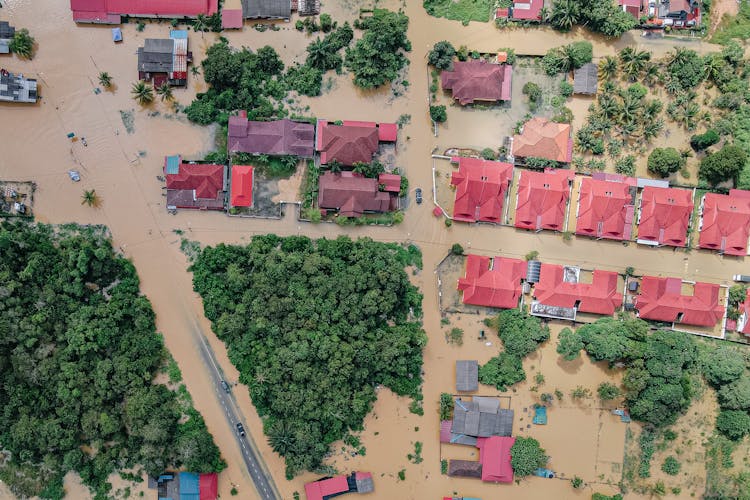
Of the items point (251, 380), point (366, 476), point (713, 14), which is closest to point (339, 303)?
point (251, 380)

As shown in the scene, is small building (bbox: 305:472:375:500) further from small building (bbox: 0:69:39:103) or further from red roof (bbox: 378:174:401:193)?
small building (bbox: 0:69:39:103)

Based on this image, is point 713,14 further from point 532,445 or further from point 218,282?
point 218,282

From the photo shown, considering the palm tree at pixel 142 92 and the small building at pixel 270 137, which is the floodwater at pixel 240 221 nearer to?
A: the palm tree at pixel 142 92

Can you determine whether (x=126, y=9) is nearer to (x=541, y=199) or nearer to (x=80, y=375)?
(x=80, y=375)

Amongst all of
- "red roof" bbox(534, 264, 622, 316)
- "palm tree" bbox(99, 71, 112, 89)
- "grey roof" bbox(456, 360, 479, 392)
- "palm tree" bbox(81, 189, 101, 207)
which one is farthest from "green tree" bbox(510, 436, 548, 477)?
"palm tree" bbox(99, 71, 112, 89)

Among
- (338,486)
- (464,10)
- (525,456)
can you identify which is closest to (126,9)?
(464,10)
